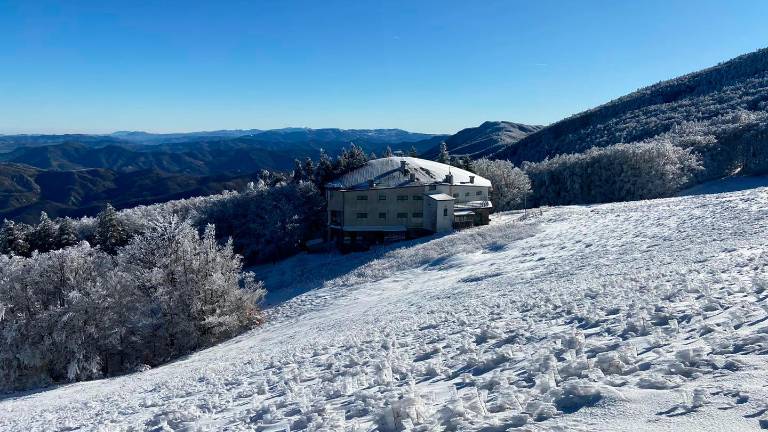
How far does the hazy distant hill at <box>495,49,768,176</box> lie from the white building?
46.7 meters

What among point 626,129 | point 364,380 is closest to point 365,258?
point 364,380

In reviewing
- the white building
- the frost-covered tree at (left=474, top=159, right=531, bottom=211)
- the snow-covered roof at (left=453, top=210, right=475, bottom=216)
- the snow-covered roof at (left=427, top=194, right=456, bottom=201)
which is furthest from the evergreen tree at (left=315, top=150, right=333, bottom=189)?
the snow-covered roof at (left=453, top=210, right=475, bottom=216)

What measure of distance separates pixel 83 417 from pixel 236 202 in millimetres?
61985

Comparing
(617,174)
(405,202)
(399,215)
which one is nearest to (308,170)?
(399,215)

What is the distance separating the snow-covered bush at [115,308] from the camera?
24906mm

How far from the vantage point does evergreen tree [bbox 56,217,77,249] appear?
63.7m

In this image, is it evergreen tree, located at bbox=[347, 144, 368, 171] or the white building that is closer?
the white building

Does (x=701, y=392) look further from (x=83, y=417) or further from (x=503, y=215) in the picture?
(x=503, y=215)

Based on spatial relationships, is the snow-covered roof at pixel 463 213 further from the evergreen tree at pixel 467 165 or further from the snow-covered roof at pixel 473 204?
the evergreen tree at pixel 467 165

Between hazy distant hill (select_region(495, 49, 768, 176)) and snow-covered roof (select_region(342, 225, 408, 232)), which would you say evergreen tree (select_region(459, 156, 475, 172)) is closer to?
snow-covered roof (select_region(342, 225, 408, 232))

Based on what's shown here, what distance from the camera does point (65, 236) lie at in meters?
63.7

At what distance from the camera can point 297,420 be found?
8.80 meters

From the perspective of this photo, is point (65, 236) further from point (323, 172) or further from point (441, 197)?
point (441, 197)

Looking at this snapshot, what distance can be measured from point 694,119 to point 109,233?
128 meters
